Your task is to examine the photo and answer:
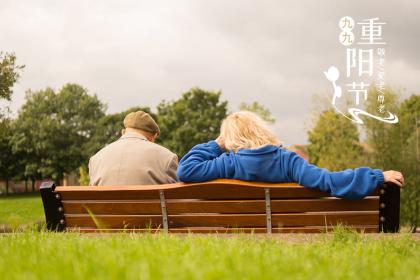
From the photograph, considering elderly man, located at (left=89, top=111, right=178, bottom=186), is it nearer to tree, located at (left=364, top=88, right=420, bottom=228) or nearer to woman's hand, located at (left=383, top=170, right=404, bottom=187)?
woman's hand, located at (left=383, top=170, right=404, bottom=187)

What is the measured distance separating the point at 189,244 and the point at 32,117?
56.4 m

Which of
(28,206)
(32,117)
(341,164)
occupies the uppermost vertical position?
(32,117)

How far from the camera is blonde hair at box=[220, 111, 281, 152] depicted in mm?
5484

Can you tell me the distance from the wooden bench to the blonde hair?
368 millimetres

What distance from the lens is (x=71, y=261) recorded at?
122 inches

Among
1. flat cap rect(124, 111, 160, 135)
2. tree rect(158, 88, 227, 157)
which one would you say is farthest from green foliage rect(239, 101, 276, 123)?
flat cap rect(124, 111, 160, 135)

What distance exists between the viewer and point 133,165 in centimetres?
653

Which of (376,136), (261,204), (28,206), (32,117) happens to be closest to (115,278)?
(261,204)

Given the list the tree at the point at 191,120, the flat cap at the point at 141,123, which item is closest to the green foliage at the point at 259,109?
the tree at the point at 191,120

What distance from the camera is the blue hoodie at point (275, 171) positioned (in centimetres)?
528

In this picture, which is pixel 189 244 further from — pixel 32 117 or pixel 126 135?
pixel 32 117

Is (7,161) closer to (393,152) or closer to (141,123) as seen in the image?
(393,152)

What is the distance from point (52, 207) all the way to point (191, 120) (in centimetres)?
4674

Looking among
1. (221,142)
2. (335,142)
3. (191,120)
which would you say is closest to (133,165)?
(221,142)
